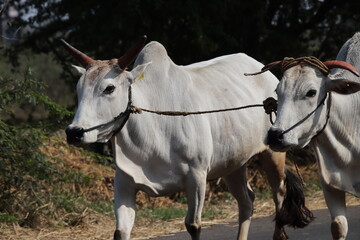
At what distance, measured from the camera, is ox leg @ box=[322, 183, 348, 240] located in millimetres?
5609

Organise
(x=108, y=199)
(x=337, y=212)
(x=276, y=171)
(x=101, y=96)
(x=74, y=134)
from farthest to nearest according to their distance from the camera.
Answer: (x=108, y=199)
(x=276, y=171)
(x=101, y=96)
(x=337, y=212)
(x=74, y=134)

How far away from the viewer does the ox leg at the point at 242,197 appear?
724cm

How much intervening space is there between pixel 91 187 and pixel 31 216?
5.92 ft

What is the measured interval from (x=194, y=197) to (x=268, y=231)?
7.76 ft

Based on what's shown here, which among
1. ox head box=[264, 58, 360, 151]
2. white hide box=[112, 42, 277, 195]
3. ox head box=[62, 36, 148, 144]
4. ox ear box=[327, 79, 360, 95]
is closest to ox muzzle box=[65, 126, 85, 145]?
ox head box=[62, 36, 148, 144]

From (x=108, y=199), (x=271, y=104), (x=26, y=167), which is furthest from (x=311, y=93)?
(x=108, y=199)

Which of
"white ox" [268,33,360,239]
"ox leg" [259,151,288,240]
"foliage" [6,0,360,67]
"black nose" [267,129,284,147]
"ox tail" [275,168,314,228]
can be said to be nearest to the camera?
"black nose" [267,129,284,147]

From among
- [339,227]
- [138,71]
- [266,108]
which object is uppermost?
[138,71]

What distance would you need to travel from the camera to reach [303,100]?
17.5 ft

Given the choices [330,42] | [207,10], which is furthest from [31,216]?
[330,42]

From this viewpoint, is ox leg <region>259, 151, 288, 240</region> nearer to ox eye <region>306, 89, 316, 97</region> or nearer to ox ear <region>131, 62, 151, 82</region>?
ox ear <region>131, 62, 151, 82</region>

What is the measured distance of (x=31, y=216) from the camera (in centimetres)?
817

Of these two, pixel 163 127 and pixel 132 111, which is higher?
pixel 132 111

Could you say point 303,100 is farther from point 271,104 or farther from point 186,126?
point 186,126
